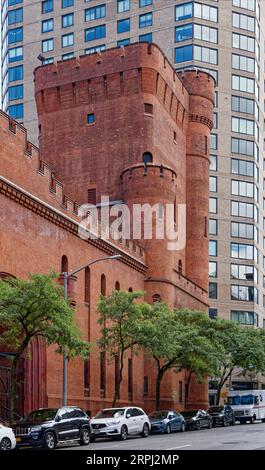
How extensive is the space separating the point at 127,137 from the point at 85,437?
120ft

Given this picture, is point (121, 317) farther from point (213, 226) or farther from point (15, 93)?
point (15, 93)

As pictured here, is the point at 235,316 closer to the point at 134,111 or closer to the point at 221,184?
the point at 221,184

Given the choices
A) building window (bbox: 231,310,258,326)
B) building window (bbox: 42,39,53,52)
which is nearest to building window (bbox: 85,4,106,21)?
building window (bbox: 42,39,53,52)

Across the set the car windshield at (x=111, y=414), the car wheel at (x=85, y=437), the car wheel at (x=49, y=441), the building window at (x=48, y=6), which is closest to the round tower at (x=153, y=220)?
the car windshield at (x=111, y=414)

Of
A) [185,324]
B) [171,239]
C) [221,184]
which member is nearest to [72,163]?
[171,239]

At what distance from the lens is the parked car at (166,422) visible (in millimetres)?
41719

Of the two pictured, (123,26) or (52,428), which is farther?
(123,26)

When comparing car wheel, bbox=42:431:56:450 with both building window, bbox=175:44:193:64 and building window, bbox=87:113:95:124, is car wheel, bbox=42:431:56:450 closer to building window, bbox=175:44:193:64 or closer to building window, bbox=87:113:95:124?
building window, bbox=87:113:95:124

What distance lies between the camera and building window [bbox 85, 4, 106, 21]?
342 ft

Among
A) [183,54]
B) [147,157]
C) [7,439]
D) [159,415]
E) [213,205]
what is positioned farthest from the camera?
[213,205]

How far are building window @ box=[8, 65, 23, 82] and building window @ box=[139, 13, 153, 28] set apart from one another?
55.5 feet

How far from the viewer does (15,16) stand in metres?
110

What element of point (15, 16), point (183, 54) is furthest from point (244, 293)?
point (15, 16)
